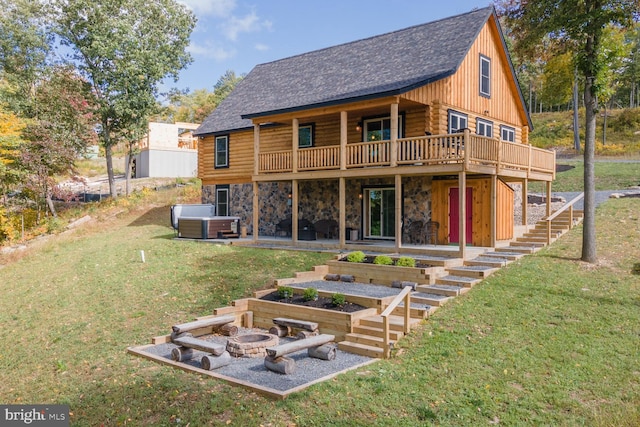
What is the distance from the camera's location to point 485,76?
66.2 feet

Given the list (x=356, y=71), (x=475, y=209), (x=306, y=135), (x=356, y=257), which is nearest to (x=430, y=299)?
(x=356, y=257)

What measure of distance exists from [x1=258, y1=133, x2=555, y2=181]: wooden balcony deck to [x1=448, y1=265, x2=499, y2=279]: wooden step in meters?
2.91

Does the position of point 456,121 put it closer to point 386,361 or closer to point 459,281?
point 459,281

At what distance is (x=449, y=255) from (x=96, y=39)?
27455 millimetres

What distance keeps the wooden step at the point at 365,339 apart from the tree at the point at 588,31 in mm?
7328

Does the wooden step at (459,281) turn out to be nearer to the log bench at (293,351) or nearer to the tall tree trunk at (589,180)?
the tall tree trunk at (589,180)

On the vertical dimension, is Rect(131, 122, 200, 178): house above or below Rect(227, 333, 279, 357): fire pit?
above

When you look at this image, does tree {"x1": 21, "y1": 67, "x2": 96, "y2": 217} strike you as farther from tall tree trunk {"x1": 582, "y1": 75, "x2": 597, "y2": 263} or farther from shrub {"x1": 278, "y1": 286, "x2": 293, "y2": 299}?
tall tree trunk {"x1": 582, "y1": 75, "x2": 597, "y2": 263}

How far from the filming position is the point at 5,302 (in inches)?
572

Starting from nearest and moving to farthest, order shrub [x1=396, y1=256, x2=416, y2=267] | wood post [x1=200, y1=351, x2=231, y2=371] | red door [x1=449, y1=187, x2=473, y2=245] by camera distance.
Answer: wood post [x1=200, y1=351, x2=231, y2=371] < shrub [x1=396, y1=256, x2=416, y2=267] < red door [x1=449, y1=187, x2=473, y2=245]

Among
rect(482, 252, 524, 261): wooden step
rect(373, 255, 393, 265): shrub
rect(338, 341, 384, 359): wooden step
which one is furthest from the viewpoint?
rect(482, 252, 524, 261): wooden step

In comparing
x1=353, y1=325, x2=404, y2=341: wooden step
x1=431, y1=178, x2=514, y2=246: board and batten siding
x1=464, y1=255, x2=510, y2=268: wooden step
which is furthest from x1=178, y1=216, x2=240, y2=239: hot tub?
x1=353, y1=325, x2=404, y2=341: wooden step

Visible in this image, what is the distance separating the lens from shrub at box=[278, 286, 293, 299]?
12.4m

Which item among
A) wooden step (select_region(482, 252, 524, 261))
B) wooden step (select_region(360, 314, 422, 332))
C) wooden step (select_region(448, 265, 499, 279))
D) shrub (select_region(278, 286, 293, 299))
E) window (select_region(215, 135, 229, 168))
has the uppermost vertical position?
window (select_region(215, 135, 229, 168))
